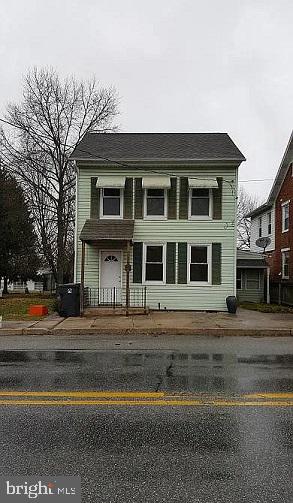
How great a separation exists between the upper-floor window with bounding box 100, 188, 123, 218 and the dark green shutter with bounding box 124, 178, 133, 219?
0.26 m

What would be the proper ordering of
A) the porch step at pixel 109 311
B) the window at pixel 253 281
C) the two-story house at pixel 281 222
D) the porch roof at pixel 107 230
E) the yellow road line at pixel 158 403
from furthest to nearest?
the window at pixel 253 281 < the two-story house at pixel 281 222 < the porch roof at pixel 107 230 < the porch step at pixel 109 311 < the yellow road line at pixel 158 403

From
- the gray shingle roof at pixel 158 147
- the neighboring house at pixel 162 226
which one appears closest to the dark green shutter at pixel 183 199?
the neighboring house at pixel 162 226

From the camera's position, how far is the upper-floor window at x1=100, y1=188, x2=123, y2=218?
61.9 feet

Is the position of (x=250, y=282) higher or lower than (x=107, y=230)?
lower

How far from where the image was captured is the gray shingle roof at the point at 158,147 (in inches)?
737

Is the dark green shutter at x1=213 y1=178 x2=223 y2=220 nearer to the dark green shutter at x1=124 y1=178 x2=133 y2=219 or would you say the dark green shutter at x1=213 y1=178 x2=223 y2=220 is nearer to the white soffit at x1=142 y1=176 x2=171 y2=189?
the white soffit at x1=142 y1=176 x2=171 y2=189

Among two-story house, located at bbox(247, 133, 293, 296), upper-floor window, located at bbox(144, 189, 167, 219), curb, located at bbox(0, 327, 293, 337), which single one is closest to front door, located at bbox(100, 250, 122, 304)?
upper-floor window, located at bbox(144, 189, 167, 219)

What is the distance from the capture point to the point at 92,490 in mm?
3383

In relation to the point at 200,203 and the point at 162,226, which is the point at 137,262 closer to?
the point at 162,226

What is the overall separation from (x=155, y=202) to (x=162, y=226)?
1090 mm

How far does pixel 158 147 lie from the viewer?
1988cm

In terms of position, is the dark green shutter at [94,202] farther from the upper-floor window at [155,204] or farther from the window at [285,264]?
the window at [285,264]

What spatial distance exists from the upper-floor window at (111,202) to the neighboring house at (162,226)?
0.14ft

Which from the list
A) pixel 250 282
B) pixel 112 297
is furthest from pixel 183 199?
pixel 250 282
